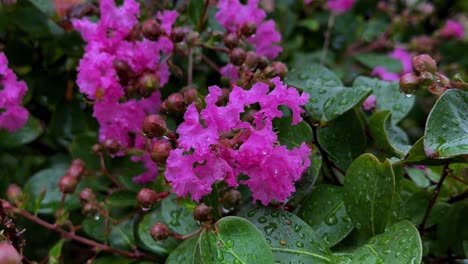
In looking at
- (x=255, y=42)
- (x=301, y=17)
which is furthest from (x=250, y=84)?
(x=301, y=17)

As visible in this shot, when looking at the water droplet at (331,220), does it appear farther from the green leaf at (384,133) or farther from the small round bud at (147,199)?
the small round bud at (147,199)

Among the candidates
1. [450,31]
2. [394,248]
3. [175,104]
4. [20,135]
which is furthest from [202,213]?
[450,31]

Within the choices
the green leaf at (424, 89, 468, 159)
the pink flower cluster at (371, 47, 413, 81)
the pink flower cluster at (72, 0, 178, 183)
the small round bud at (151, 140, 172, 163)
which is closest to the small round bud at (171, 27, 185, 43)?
the pink flower cluster at (72, 0, 178, 183)

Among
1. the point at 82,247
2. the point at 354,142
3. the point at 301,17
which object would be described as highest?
the point at 354,142

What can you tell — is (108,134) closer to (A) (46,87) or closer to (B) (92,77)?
(B) (92,77)

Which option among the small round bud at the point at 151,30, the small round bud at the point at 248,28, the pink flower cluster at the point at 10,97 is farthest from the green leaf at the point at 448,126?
the pink flower cluster at the point at 10,97
